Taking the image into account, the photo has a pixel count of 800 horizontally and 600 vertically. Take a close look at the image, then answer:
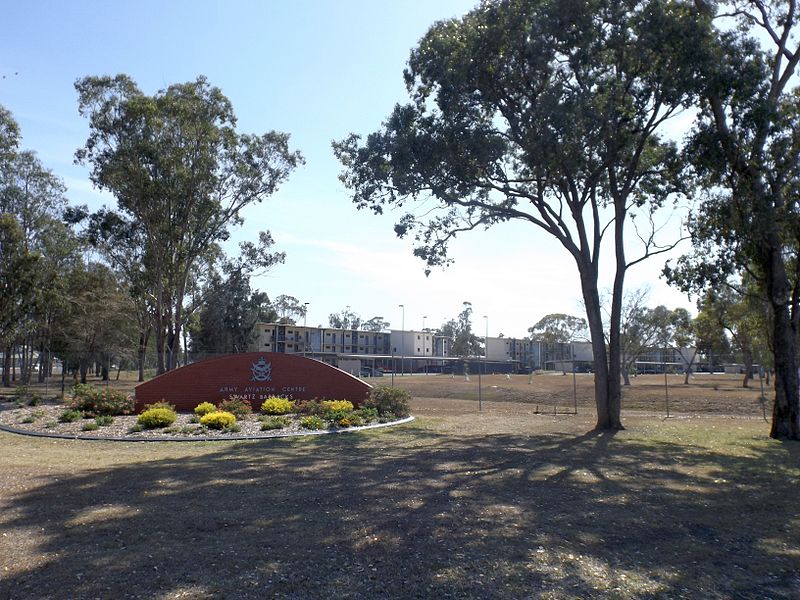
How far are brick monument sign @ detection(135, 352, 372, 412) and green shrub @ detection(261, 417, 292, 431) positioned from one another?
3672 mm

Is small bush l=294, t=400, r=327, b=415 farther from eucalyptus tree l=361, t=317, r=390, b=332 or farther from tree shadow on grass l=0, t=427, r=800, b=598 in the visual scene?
eucalyptus tree l=361, t=317, r=390, b=332

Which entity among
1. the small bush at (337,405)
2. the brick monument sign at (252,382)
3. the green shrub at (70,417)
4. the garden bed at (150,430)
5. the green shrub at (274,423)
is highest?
the brick monument sign at (252,382)

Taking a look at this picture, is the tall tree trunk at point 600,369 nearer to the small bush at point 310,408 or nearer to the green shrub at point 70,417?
the small bush at point 310,408

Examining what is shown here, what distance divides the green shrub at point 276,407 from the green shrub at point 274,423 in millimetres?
1487

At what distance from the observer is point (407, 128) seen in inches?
713

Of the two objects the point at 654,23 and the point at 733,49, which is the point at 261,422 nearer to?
the point at 654,23

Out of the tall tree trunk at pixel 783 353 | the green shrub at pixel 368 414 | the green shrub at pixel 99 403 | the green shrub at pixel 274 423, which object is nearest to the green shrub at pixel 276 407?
the green shrub at pixel 274 423

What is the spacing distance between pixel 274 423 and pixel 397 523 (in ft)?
36.7

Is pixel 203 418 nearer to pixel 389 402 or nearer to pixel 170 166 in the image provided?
pixel 389 402

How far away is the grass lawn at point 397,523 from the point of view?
18.5 ft

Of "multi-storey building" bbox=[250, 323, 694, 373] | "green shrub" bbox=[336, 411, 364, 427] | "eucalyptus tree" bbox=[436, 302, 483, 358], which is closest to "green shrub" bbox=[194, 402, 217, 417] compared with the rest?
"green shrub" bbox=[336, 411, 364, 427]

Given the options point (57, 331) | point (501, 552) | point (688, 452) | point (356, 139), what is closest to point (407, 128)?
point (356, 139)

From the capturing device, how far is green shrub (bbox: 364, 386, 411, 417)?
21.7 meters

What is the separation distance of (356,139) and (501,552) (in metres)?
14.8
